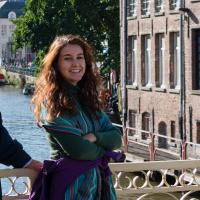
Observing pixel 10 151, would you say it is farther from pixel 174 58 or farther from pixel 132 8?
pixel 132 8

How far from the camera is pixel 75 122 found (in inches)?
184

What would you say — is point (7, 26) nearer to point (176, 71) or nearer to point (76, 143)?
point (176, 71)

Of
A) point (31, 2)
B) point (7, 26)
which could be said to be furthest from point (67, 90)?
point (7, 26)

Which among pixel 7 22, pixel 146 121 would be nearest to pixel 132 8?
pixel 146 121

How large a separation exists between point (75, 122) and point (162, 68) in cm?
2330

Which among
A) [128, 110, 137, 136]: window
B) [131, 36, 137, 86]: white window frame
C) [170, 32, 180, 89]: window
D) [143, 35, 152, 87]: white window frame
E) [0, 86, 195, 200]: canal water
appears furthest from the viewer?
[0, 86, 195, 200]: canal water

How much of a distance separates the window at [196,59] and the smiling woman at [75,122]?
2028cm

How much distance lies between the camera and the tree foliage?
151ft

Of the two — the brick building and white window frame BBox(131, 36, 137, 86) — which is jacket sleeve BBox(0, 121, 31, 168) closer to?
the brick building

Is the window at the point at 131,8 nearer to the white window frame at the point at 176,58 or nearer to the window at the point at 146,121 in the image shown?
the window at the point at 146,121

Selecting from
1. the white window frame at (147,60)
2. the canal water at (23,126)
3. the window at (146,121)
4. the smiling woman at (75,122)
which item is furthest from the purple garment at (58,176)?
the window at (146,121)

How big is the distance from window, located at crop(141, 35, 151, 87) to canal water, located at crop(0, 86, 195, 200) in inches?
161

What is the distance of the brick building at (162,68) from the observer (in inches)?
991

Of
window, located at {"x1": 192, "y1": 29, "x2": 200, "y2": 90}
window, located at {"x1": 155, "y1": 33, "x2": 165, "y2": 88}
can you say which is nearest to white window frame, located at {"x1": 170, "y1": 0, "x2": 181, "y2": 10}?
window, located at {"x1": 155, "y1": 33, "x2": 165, "y2": 88}
